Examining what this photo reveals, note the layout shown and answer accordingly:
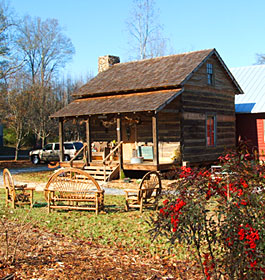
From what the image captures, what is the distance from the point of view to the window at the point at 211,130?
2281 cm

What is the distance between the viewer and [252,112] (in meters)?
25.6

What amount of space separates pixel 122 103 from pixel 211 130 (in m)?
5.60

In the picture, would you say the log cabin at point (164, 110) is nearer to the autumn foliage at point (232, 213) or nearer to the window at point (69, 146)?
the window at point (69, 146)

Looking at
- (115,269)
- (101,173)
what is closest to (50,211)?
(115,269)

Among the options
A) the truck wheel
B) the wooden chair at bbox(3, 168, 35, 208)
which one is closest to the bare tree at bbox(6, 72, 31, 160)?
the truck wheel

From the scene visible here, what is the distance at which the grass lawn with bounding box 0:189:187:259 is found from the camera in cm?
802

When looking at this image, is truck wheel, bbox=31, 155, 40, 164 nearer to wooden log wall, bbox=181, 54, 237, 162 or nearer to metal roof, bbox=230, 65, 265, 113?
wooden log wall, bbox=181, 54, 237, 162

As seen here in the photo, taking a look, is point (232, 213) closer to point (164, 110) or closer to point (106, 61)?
point (164, 110)

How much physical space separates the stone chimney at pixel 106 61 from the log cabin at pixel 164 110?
82.9 inches

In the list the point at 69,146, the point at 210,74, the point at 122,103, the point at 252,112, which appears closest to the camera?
the point at 122,103

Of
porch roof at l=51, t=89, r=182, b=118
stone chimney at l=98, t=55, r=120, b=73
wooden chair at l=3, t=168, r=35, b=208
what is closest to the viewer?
wooden chair at l=3, t=168, r=35, b=208

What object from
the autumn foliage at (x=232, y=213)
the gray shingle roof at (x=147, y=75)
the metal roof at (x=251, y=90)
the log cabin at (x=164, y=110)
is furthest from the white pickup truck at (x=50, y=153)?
the autumn foliage at (x=232, y=213)

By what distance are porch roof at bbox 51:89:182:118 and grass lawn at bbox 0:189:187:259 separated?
7258 mm

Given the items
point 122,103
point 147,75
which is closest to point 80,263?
point 122,103
